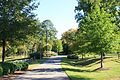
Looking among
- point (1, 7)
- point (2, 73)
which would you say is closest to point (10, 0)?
point (1, 7)

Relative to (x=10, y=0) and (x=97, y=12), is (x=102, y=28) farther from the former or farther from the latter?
(x=10, y=0)

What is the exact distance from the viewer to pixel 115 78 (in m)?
27.0

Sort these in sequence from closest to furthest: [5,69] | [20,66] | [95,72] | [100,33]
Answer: [5,69], [20,66], [95,72], [100,33]

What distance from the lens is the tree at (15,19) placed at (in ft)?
106

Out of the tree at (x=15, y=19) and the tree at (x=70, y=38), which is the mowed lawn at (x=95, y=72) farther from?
the tree at (x=70, y=38)

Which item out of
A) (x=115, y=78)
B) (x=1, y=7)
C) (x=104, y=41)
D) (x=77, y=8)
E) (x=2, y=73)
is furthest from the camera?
(x=77, y=8)

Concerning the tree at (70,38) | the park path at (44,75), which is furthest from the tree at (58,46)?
the park path at (44,75)

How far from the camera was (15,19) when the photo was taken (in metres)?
33.0

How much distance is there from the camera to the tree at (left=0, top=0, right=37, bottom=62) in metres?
32.4

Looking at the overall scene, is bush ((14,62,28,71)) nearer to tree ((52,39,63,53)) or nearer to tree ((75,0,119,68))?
tree ((75,0,119,68))

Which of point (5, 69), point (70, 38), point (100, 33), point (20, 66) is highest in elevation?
point (70, 38)

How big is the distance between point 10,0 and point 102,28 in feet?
40.1

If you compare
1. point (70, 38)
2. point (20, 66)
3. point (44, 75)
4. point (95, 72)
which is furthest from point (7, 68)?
point (70, 38)

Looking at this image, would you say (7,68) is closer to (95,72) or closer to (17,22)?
(17,22)
